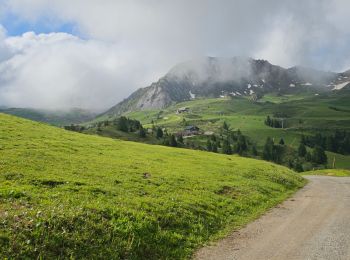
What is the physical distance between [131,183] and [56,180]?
6.45 metres

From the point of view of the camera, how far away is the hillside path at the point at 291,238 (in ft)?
63.2

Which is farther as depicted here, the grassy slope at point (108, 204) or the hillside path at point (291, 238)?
the hillside path at point (291, 238)

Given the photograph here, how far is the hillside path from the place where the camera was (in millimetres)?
19250

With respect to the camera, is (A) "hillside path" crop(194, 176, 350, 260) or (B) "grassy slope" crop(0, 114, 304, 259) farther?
(A) "hillside path" crop(194, 176, 350, 260)

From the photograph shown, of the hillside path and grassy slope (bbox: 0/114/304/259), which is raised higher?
grassy slope (bbox: 0/114/304/259)

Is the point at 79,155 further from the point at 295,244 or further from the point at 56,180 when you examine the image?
the point at 295,244

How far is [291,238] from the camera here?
878 inches

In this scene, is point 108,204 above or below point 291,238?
above

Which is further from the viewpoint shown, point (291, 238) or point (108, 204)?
point (108, 204)

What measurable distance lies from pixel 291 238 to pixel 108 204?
1092 centimetres

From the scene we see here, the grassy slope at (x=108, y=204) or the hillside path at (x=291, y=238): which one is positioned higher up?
the grassy slope at (x=108, y=204)

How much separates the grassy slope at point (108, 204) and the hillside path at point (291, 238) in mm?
1321

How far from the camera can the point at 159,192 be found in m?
30.0

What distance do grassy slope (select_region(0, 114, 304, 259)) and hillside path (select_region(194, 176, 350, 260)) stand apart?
1.32m
